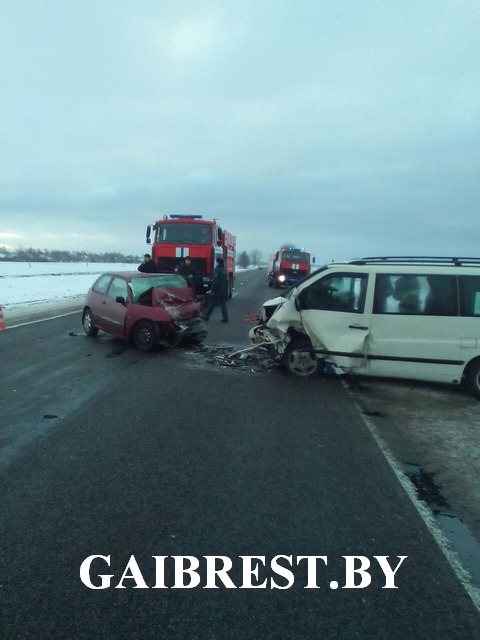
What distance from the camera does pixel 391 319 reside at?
6598mm

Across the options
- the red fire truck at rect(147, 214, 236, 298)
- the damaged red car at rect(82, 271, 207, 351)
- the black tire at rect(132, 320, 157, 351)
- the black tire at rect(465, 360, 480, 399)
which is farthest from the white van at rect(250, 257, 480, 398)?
the red fire truck at rect(147, 214, 236, 298)

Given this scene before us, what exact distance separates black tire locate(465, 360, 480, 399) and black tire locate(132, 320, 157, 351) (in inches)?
225

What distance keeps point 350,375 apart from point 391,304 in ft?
5.24

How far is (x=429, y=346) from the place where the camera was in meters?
6.46

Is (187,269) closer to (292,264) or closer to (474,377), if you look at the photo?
(474,377)

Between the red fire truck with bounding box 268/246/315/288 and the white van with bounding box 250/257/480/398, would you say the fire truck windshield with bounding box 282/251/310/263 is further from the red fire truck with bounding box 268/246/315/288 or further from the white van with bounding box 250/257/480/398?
the white van with bounding box 250/257/480/398

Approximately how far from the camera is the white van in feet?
20.9

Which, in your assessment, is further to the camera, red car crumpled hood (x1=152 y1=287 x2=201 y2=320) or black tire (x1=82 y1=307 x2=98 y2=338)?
black tire (x1=82 y1=307 x2=98 y2=338)

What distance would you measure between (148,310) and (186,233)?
8600mm

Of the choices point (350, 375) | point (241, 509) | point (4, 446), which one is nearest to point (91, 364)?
point (4, 446)

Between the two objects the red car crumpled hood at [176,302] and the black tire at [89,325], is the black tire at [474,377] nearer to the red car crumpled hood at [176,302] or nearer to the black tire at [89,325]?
the red car crumpled hood at [176,302]

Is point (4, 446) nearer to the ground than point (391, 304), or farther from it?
nearer to the ground

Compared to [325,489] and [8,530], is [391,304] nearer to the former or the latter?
[325,489]

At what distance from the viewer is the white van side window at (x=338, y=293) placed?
676cm
